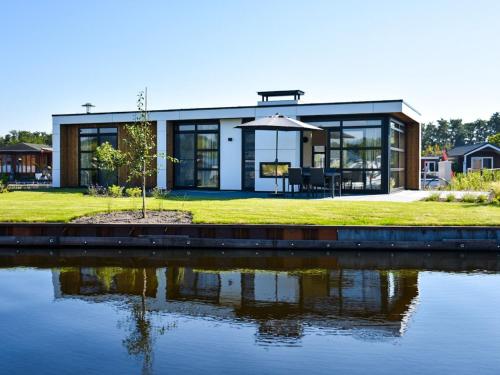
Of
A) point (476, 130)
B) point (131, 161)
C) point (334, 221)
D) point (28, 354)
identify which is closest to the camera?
point (28, 354)

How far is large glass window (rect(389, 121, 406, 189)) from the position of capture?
24172mm

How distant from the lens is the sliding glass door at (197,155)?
25.5 meters

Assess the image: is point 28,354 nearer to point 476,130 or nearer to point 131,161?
point 131,161

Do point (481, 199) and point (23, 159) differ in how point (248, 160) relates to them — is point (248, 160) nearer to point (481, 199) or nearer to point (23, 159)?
point (481, 199)

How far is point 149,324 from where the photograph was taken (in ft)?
24.1

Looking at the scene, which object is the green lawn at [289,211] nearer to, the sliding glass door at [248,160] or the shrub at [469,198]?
the shrub at [469,198]

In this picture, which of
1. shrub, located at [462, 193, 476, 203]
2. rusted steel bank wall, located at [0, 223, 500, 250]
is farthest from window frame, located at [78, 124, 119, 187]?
shrub, located at [462, 193, 476, 203]

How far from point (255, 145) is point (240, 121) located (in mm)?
1326

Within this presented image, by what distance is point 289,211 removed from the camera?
593 inches

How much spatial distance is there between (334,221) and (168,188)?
1352cm

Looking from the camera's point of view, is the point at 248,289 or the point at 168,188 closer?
the point at 248,289

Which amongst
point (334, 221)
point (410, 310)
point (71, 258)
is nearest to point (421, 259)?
point (334, 221)

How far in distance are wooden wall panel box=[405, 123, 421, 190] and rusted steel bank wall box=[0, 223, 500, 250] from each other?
15132 mm

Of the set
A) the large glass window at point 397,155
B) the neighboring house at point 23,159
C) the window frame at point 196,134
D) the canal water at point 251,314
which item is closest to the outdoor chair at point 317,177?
the large glass window at point 397,155
